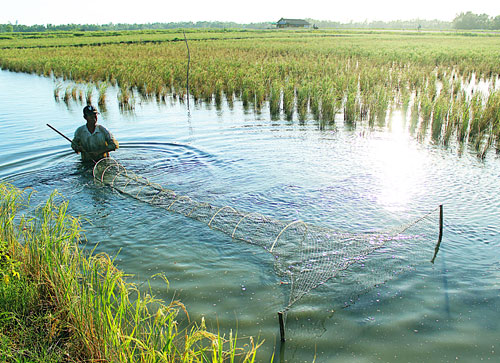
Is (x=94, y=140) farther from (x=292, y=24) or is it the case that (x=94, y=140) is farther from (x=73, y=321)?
(x=292, y=24)

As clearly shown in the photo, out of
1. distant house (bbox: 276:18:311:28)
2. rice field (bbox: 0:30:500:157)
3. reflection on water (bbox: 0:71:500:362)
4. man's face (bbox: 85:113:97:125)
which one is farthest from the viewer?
distant house (bbox: 276:18:311:28)

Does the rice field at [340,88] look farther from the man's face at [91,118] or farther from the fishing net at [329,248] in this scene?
the man's face at [91,118]

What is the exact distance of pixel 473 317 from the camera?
3.62 metres

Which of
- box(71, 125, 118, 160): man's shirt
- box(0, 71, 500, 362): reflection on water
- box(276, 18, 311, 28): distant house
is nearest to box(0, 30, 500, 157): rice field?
box(0, 71, 500, 362): reflection on water

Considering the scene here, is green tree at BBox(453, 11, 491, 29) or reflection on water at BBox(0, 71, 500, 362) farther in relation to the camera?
green tree at BBox(453, 11, 491, 29)

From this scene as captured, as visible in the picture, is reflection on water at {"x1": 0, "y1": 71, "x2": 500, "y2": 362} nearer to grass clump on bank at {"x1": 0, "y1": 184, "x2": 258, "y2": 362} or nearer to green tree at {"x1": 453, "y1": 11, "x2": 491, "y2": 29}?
grass clump on bank at {"x1": 0, "y1": 184, "x2": 258, "y2": 362}

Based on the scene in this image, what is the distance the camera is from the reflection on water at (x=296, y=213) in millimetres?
3484

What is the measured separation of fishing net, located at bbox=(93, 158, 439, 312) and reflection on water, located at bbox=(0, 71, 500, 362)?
0.47ft

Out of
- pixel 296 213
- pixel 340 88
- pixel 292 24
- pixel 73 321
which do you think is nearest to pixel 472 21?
pixel 292 24

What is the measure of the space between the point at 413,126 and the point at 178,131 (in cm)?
613

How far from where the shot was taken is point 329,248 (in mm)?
4719

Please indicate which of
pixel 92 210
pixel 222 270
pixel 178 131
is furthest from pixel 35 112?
pixel 222 270

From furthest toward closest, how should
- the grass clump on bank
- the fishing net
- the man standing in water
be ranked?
the man standing in water, the fishing net, the grass clump on bank

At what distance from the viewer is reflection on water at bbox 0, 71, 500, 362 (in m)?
3.48
